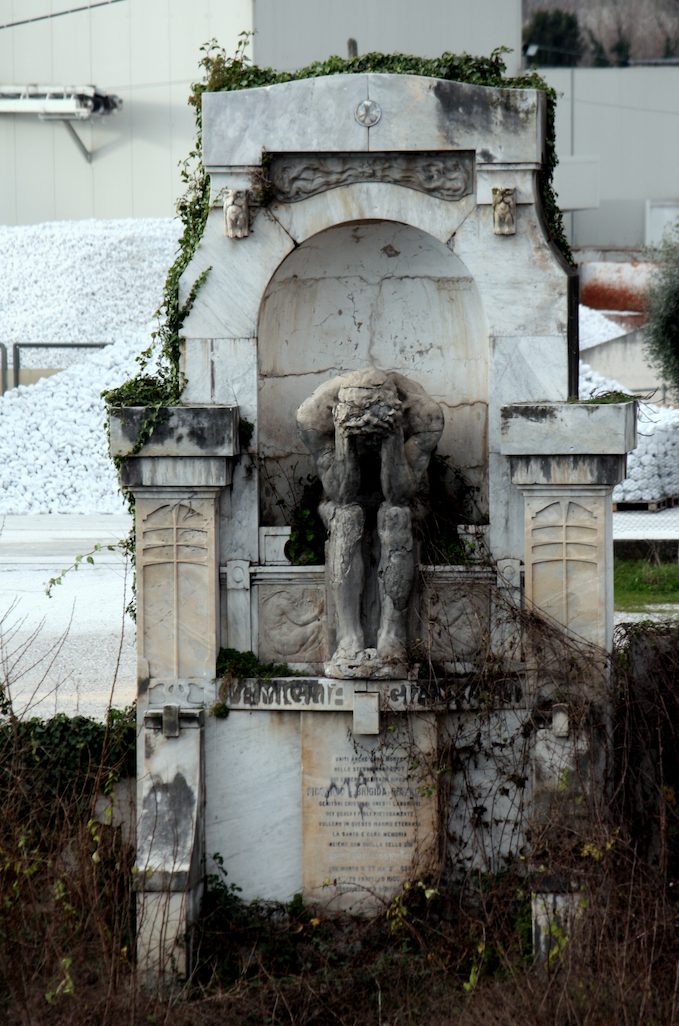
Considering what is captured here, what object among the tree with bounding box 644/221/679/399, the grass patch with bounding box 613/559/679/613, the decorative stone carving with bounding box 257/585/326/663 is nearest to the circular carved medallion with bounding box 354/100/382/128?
the decorative stone carving with bounding box 257/585/326/663

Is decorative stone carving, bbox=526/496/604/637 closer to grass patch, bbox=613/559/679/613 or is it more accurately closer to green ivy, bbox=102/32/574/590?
green ivy, bbox=102/32/574/590

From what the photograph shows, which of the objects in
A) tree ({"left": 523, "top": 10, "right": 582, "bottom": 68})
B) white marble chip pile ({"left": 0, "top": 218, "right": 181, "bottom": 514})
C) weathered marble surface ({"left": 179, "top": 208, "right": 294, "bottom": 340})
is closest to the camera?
weathered marble surface ({"left": 179, "top": 208, "right": 294, "bottom": 340})

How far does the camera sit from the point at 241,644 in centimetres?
663

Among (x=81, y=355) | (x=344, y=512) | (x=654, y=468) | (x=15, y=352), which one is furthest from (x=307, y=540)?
(x=81, y=355)

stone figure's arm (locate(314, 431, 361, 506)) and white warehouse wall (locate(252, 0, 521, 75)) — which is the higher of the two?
white warehouse wall (locate(252, 0, 521, 75))

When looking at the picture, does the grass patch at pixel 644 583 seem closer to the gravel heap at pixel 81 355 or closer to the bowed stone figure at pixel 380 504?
the gravel heap at pixel 81 355

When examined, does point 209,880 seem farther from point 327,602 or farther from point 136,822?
point 327,602

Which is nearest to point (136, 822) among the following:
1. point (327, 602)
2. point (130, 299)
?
point (327, 602)

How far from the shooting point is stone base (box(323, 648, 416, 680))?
6340 millimetres

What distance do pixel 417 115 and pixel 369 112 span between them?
0.27 m

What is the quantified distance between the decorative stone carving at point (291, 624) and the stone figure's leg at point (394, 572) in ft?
1.48

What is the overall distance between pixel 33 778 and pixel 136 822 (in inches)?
36.4

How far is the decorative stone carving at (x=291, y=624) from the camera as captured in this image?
6.68 metres

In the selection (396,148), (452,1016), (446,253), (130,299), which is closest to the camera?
(452,1016)
